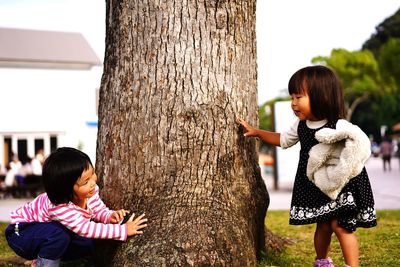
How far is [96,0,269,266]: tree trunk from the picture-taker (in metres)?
3.75

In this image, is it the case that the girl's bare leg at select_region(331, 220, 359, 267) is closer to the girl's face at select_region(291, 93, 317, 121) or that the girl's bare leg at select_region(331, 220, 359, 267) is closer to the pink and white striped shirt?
the girl's face at select_region(291, 93, 317, 121)

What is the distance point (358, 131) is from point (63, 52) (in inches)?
1024

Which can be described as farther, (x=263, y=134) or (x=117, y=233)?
(x=263, y=134)

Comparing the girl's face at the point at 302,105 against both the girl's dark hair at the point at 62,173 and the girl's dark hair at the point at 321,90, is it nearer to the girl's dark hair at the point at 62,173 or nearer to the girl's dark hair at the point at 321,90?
the girl's dark hair at the point at 321,90

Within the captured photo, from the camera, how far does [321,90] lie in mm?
3822

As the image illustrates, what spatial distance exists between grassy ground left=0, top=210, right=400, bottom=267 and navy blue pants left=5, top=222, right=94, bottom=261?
3.87 ft

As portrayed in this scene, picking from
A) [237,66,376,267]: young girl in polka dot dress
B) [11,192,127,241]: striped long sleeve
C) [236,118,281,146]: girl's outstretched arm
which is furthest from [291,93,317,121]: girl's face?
[11,192,127,241]: striped long sleeve

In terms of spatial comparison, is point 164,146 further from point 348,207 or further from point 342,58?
point 342,58

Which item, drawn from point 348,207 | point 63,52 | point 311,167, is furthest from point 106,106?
point 63,52

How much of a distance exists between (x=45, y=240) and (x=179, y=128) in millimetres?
1069

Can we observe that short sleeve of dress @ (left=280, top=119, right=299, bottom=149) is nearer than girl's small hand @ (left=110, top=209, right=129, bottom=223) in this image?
No

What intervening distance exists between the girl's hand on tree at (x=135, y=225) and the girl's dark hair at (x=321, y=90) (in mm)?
1252

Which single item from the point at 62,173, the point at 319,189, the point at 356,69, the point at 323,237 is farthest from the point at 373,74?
the point at 62,173

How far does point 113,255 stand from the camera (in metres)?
3.84
